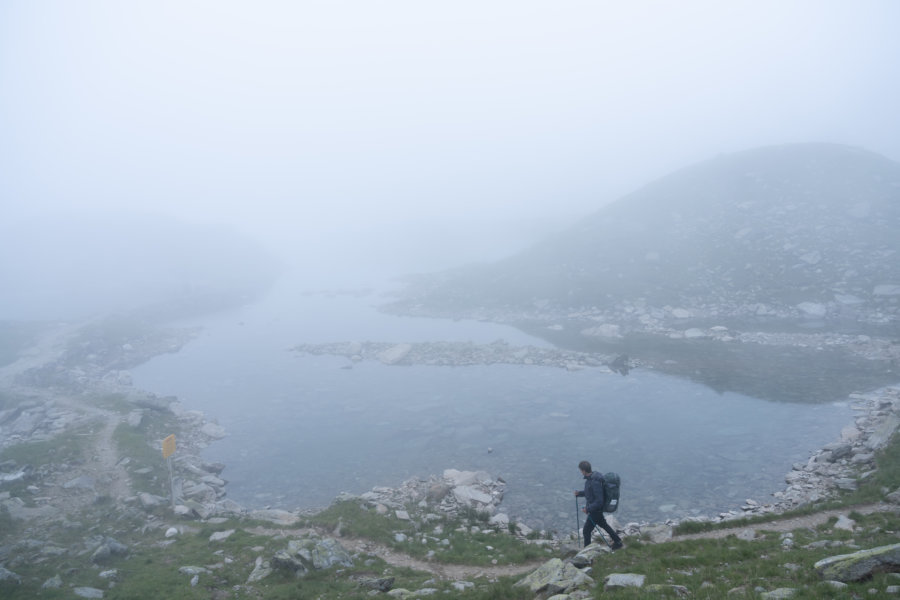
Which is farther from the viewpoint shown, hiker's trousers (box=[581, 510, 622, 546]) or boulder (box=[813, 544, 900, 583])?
hiker's trousers (box=[581, 510, 622, 546])

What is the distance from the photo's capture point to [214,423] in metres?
34.6

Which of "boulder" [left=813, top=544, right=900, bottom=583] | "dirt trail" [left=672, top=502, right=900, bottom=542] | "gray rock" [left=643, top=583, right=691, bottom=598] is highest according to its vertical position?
"boulder" [left=813, top=544, right=900, bottom=583]

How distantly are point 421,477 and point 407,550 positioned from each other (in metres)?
8.29

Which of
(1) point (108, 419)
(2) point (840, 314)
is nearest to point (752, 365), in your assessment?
(2) point (840, 314)

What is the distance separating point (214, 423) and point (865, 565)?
37.2 metres

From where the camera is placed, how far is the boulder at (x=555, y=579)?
10.5m

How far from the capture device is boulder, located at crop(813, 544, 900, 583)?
772 centimetres

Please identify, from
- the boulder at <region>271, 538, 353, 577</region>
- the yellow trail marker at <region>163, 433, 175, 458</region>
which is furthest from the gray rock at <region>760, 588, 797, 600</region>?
the yellow trail marker at <region>163, 433, 175, 458</region>

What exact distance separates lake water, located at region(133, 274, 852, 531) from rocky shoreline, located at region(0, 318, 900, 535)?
1239 millimetres

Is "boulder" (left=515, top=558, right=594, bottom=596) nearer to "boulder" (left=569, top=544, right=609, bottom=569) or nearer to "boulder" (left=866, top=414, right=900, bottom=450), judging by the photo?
"boulder" (left=569, top=544, right=609, bottom=569)

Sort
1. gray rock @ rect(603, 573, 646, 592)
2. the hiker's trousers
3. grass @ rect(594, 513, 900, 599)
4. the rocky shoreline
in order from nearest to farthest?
grass @ rect(594, 513, 900, 599) → gray rock @ rect(603, 573, 646, 592) → the hiker's trousers → the rocky shoreline

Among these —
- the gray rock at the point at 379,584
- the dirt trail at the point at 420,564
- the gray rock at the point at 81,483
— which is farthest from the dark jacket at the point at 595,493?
the gray rock at the point at 81,483

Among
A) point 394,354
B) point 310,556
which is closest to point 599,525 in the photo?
point 310,556

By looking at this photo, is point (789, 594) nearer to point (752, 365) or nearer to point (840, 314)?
point (752, 365)
